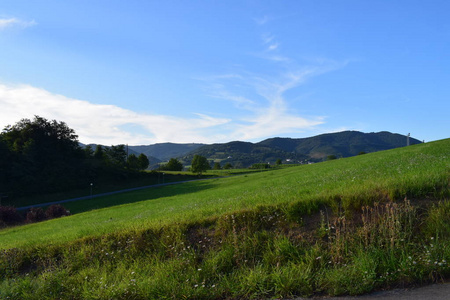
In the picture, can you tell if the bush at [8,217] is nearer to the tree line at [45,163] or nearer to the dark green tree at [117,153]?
the tree line at [45,163]

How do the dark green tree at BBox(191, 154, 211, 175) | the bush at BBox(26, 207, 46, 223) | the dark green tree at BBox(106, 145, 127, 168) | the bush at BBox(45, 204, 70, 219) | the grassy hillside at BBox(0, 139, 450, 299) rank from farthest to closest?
the dark green tree at BBox(106, 145, 127, 168), the dark green tree at BBox(191, 154, 211, 175), the bush at BBox(45, 204, 70, 219), the bush at BBox(26, 207, 46, 223), the grassy hillside at BBox(0, 139, 450, 299)

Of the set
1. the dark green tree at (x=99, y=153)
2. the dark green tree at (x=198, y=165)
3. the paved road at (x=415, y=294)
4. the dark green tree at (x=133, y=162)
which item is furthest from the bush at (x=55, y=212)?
the dark green tree at (x=133, y=162)

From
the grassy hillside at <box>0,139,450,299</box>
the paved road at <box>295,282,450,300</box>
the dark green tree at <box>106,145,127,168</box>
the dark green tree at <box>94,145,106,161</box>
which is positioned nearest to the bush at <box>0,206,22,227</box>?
the grassy hillside at <box>0,139,450,299</box>

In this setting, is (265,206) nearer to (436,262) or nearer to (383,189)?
(383,189)

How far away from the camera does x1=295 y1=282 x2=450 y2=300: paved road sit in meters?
3.76

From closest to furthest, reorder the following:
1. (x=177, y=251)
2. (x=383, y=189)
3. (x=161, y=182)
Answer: (x=177, y=251) → (x=383, y=189) → (x=161, y=182)

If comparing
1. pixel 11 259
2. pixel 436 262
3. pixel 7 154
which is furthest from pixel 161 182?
pixel 436 262

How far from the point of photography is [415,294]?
386cm

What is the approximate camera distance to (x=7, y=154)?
51.0 metres

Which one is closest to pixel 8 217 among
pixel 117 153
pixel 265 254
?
pixel 265 254

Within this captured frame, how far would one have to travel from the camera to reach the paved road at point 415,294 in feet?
12.3

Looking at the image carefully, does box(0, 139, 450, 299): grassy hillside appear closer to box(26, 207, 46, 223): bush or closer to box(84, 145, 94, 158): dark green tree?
box(26, 207, 46, 223): bush

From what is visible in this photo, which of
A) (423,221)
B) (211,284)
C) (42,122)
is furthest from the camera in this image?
(42,122)

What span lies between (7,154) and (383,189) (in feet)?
208
